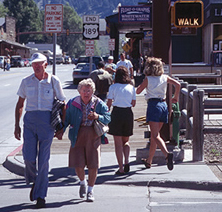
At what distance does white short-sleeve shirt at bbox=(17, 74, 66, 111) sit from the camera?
22.4ft

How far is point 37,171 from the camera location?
7004 mm

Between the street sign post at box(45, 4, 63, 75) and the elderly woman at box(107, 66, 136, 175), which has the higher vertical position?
the street sign post at box(45, 4, 63, 75)

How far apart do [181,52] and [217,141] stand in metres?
29.6

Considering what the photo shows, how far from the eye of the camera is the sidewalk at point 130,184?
7004 mm

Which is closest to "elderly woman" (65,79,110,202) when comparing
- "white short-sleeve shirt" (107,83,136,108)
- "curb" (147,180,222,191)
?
"curb" (147,180,222,191)

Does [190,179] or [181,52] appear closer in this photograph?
[190,179]

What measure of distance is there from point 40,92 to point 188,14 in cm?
396

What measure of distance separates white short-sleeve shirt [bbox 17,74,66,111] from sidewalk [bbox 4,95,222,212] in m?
1.30

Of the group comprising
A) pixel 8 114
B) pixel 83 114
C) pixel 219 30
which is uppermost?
pixel 219 30

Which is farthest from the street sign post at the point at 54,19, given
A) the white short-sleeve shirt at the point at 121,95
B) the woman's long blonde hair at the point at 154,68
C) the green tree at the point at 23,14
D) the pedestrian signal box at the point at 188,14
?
the green tree at the point at 23,14

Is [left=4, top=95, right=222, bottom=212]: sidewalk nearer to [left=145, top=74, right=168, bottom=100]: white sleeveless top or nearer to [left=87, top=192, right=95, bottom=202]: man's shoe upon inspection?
[left=87, top=192, right=95, bottom=202]: man's shoe

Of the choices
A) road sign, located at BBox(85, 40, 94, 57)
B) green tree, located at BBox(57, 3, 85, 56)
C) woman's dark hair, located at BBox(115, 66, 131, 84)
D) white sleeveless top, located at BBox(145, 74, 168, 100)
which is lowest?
white sleeveless top, located at BBox(145, 74, 168, 100)

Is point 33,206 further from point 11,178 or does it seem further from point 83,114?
point 11,178

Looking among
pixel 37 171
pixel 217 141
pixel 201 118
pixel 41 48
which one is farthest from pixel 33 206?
pixel 41 48
